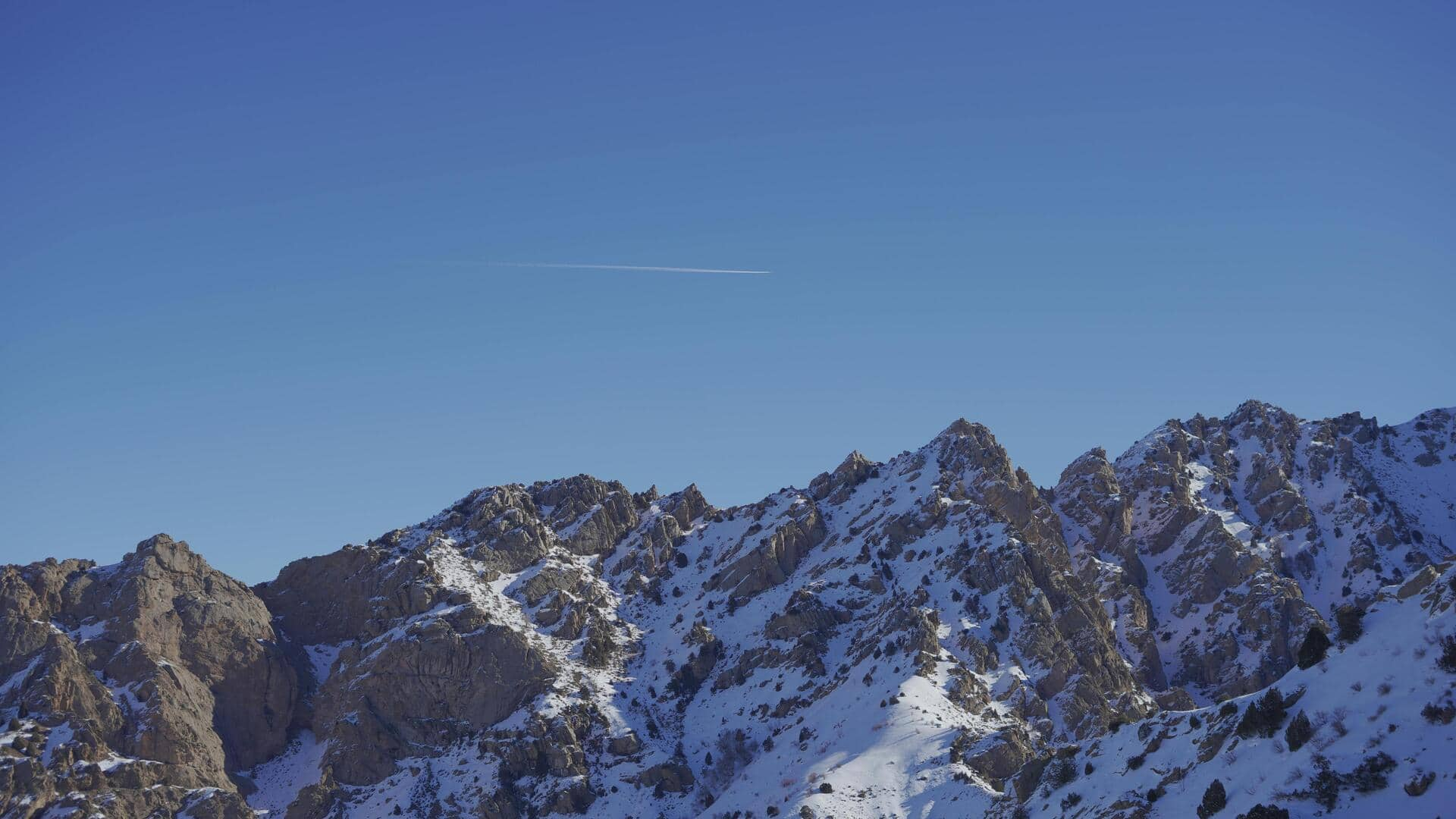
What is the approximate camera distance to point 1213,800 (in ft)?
189

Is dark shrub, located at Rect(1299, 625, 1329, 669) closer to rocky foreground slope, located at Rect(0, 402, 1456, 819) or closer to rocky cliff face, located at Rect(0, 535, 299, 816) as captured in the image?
rocky foreground slope, located at Rect(0, 402, 1456, 819)

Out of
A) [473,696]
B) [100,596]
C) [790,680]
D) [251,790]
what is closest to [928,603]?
[790,680]

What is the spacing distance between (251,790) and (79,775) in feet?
84.9

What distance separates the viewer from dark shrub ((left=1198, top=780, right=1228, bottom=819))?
5694 cm

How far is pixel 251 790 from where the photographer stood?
178 m

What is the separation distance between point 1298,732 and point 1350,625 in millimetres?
8750

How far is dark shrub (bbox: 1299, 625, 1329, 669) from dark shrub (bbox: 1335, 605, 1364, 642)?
1.09 metres

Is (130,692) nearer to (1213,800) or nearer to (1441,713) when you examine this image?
(1213,800)

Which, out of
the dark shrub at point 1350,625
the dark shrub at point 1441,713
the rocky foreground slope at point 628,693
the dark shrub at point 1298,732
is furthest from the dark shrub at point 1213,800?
the rocky foreground slope at point 628,693

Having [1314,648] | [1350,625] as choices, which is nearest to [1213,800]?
[1314,648]

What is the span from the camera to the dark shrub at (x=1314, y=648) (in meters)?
62.5

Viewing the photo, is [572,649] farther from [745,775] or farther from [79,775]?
[79,775]

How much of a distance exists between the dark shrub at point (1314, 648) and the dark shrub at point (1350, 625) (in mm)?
1088

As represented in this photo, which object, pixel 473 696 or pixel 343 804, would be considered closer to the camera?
pixel 343 804
